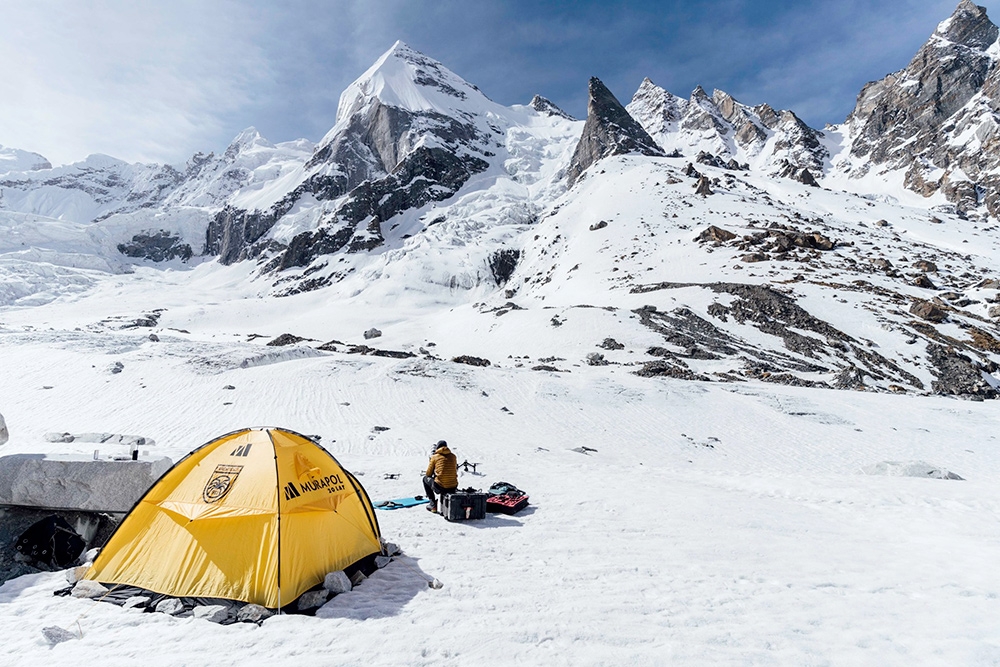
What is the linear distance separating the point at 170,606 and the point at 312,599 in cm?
145

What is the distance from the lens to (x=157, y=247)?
422 ft

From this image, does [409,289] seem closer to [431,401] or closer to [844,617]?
[431,401]

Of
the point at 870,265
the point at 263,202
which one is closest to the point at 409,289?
the point at 870,265

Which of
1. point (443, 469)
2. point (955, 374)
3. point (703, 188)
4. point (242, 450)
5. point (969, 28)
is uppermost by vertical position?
point (969, 28)

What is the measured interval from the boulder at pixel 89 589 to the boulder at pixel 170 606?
90 centimetres

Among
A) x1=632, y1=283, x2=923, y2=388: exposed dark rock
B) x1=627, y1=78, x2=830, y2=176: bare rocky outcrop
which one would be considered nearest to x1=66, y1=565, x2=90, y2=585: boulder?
x1=632, y1=283, x2=923, y2=388: exposed dark rock

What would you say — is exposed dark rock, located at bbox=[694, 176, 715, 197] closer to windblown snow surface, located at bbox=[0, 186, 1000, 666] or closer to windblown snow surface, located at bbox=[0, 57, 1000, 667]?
windblown snow surface, located at bbox=[0, 57, 1000, 667]

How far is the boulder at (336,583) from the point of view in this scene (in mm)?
5434

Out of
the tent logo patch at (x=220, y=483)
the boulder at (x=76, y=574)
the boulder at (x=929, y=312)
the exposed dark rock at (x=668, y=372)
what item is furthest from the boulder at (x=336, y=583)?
the boulder at (x=929, y=312)

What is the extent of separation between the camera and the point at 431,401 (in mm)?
20266

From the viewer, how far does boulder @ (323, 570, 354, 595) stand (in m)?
5.43

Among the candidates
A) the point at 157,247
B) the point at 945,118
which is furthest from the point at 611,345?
the point at 157,247

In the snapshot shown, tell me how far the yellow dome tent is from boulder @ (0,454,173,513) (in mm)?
1301

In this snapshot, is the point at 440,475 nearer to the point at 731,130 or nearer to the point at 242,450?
the point at 242,450
